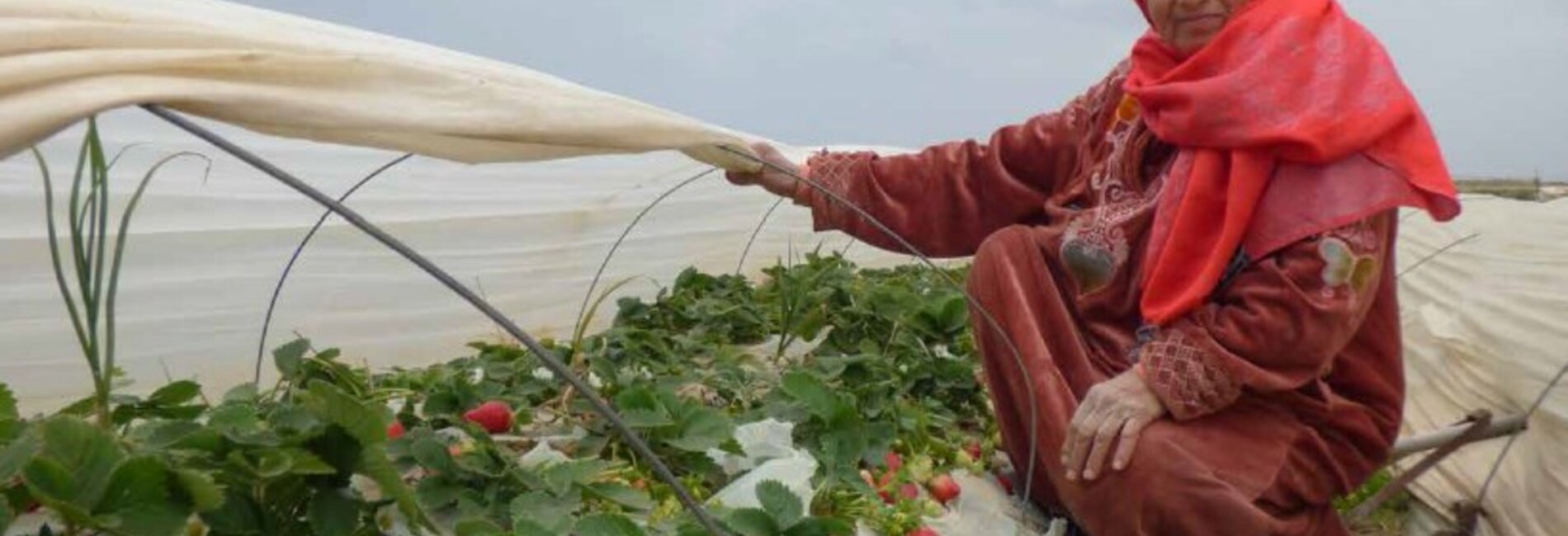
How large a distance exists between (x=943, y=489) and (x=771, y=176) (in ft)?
1.87

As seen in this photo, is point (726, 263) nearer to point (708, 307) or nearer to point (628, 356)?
point (708, 307)

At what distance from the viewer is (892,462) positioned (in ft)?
8.13

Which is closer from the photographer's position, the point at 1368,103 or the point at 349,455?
the point at 349,455

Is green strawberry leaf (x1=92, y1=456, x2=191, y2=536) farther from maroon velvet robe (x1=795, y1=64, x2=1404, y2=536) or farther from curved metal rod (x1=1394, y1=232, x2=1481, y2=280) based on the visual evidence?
curved metal rod (x1=1394, y1=232, x2=1481, y2=280)

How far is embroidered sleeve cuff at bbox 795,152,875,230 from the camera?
2.49 meters

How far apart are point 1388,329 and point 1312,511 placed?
0.96 ft

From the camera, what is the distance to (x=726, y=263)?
4477 millimetres

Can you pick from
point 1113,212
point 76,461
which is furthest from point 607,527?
point 1113,212

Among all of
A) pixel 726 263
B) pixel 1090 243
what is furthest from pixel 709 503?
pixel 726 263

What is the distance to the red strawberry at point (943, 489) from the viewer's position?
8.05 feet

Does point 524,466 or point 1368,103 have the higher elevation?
point 1368,103

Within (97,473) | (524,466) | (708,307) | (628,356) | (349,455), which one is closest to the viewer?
(97,473)

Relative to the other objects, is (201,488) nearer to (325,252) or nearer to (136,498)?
(136,498)

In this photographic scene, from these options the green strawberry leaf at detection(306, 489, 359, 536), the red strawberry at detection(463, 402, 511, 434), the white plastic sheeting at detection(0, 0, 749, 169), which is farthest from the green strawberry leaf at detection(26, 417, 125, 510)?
the red strawberry at detection(463, 402, 511, 434)
